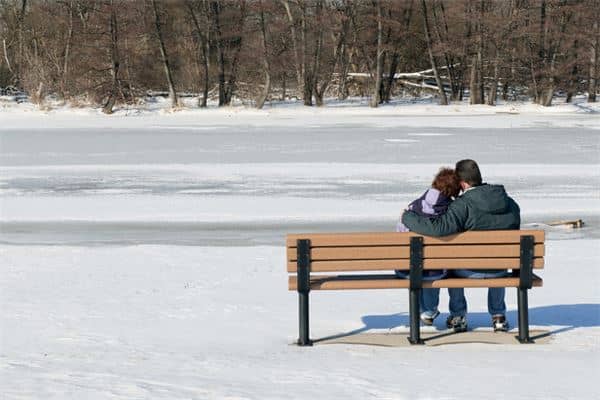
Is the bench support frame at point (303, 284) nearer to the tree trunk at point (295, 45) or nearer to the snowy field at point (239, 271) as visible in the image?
the snowy field at point (239, 271)

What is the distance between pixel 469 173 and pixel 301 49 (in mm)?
41672

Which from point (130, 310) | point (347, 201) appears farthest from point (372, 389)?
point (347, 201)

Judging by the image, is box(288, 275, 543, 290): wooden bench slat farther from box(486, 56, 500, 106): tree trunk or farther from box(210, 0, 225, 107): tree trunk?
box(210, 0, 225, 107): tree trunk

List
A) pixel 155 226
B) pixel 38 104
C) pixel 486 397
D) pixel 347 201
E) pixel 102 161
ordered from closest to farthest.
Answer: pixel 486 397 → pixel 155 226 → pixel 347 201 → pixel 102 161 → pixel 38 104

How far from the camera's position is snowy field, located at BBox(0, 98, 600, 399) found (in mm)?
5828

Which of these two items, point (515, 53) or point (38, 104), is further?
point (515, 53)

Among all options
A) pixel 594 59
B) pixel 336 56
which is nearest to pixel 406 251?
pixel 594 59

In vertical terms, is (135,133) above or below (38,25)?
below

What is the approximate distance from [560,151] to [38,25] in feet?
118

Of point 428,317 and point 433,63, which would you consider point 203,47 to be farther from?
point 428,317

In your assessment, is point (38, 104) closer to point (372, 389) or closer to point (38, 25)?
point (38, 25)

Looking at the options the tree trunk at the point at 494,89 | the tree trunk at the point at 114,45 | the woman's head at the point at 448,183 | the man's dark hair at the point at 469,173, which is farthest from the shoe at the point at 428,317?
the tree trunk at the point at 494,89

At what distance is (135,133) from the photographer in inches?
1212

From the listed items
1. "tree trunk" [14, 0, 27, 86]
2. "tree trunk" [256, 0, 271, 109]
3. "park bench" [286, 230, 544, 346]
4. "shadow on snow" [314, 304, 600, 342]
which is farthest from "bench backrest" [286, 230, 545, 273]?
"tree trunk" [14, 0, 27, 86]
